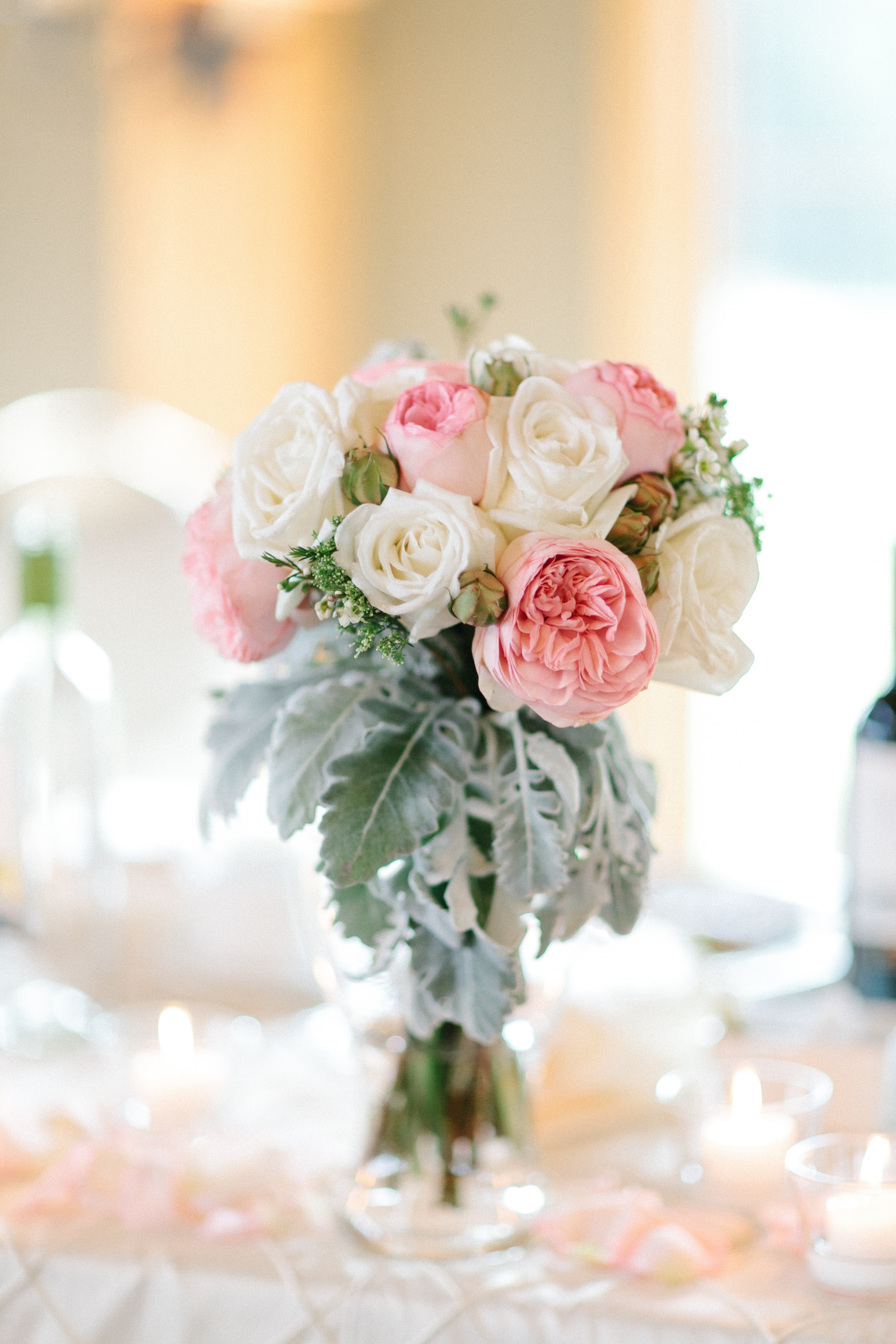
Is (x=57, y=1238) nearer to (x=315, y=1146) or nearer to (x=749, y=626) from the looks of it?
(x=315, y=1146)

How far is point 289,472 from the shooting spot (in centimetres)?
62

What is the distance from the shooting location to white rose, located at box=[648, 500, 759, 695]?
0.63 metres

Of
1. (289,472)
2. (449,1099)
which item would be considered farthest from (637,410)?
(449,1099)

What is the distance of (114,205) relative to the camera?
3.10 meters

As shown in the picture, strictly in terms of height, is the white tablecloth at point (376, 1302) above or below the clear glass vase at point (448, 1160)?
below

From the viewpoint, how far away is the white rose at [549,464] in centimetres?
59

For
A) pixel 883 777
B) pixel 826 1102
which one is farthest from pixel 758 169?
pixel 826 1102

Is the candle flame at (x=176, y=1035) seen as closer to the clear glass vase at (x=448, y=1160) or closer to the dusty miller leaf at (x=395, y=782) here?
the clear glass vase at (x=448, y=1160)

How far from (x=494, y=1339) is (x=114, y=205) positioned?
290 cm

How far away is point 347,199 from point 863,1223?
326cm

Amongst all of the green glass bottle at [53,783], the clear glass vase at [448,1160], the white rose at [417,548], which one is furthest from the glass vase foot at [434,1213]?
the green glass bottle at [53,783]

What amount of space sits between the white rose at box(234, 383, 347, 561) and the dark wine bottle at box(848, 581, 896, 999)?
506 mm

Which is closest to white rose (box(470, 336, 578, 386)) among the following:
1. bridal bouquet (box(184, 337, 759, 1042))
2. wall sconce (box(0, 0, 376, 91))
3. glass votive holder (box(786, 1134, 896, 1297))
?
bridal bouquet (box(184, 337, 759, 1042))

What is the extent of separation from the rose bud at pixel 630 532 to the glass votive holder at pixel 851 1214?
1.03 feet
